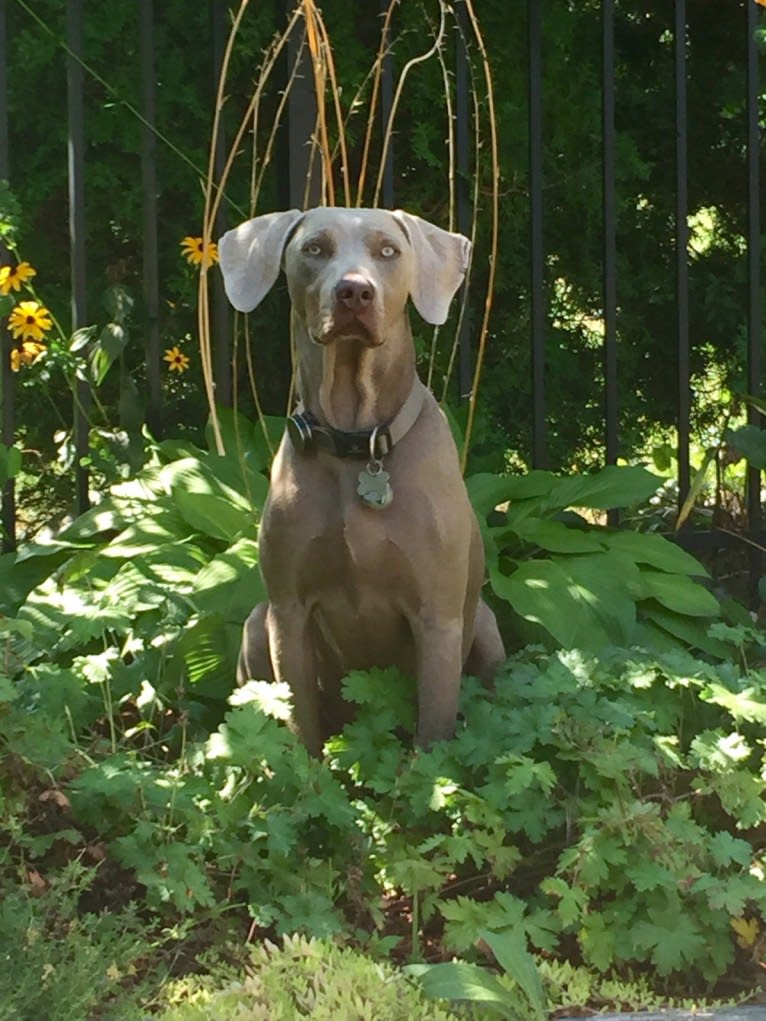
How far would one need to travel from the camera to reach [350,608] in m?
3.71

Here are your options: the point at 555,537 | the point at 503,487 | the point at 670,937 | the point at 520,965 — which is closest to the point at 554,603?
the point at 555,537

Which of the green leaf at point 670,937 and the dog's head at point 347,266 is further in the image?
the dog's head at point 347,266

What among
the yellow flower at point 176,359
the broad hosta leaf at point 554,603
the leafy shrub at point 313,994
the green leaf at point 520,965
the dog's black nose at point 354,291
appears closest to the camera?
the leafy shrub at point 313,994

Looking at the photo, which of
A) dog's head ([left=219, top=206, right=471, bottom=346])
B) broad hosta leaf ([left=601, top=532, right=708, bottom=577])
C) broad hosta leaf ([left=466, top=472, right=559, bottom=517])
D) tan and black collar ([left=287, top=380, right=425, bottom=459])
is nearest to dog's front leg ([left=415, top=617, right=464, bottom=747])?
tan and black collar ([left=287, top=380, right=425, bottom=459])

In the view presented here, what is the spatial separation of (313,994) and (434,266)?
67.1 inches

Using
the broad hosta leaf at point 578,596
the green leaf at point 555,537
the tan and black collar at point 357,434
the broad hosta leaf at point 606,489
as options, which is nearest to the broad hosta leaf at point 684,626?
the broad hosta leaf at point 578,596

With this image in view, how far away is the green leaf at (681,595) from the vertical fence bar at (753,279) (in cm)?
105

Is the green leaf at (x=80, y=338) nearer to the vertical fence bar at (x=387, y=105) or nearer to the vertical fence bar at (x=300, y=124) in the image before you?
the vertical fence bar at (x=300, y=124)

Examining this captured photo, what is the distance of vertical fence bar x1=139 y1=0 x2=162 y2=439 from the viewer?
5094 mm

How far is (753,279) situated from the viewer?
5.77 metres

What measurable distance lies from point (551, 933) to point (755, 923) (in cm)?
40

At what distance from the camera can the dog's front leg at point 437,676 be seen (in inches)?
145

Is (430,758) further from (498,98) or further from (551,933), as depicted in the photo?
(498,98)

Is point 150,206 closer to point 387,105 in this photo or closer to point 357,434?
point 387,105
